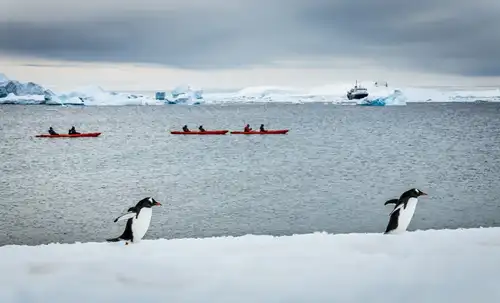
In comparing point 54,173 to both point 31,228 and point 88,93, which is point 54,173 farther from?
point 88,93

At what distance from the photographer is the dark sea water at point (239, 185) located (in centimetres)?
1402

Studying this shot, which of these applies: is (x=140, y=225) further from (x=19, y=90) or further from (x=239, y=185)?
(x=19, y=90)

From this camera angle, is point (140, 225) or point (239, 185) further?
point (239, 185)

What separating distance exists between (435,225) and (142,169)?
49.2ft

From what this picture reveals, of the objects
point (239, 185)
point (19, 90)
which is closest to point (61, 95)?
point (19, 90)

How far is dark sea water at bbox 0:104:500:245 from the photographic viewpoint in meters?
14.0

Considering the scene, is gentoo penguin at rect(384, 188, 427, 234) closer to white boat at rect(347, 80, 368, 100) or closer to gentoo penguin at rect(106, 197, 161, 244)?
gentoo penguin at rect(106, 197, 161, 244)

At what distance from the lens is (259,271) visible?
14.9 ft

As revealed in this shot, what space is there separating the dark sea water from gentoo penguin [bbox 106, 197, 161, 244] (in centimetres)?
647

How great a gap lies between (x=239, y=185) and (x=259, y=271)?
16.2 metres

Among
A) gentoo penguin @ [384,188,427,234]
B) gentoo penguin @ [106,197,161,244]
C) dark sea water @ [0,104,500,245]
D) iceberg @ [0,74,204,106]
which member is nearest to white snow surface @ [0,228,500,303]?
gentoo penguin @ [106,197,161,244]

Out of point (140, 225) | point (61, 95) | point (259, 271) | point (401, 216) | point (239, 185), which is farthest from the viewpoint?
point (61, 95)

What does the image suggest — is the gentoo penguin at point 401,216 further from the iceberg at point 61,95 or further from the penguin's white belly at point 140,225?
the iceberg at point 61,95

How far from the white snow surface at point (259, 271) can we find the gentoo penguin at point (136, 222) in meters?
0.26
